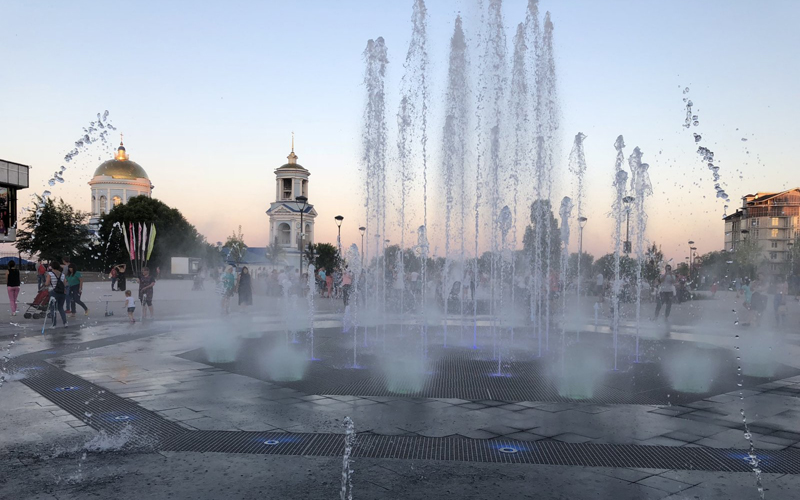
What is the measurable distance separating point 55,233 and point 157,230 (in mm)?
14876

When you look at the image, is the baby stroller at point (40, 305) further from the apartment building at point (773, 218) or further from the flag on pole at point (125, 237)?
the apartment building at point (773, 218)

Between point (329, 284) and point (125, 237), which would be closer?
point (329, 284)

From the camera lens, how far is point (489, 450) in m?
5.26

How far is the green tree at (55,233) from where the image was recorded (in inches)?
2206

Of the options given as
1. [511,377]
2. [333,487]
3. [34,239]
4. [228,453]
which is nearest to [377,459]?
[333,487]

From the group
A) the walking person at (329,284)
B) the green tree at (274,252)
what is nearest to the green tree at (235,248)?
the green tree at (274,252)

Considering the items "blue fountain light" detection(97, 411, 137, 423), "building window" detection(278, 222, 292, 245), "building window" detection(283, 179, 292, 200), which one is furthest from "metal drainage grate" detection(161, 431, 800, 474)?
"building window" detection(278, 222, 292, 245)

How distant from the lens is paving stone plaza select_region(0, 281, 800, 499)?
14.5 feet

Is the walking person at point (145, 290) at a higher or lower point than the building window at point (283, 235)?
lower

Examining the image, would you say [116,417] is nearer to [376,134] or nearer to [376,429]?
[376,429]

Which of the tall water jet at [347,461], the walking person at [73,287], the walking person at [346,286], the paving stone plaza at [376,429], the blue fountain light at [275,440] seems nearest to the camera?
the tall water jet at [347,461]

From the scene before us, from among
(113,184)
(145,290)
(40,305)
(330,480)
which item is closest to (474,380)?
(330,480)

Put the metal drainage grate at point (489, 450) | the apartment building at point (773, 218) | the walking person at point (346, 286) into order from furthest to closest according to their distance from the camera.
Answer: the apartment building at point (773, 218) → the walking person at point (346, 286) → the metal drainage grate at point (489, 450)

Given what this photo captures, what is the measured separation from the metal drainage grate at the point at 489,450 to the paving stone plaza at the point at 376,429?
2 centimetres
